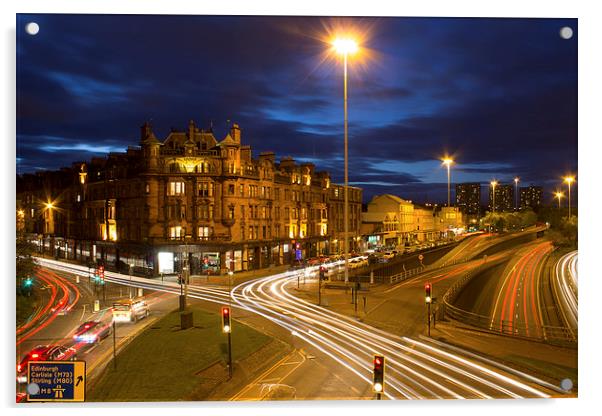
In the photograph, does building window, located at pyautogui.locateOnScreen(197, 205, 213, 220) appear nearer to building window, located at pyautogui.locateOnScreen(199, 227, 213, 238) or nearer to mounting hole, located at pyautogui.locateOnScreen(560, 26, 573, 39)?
building window, located at pyautogui.locateOnScreen(199, 227, 213, 238)

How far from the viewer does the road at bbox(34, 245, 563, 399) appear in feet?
43.2

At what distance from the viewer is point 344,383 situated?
1398cm

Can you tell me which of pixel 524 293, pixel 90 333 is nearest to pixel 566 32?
pixel 90 333

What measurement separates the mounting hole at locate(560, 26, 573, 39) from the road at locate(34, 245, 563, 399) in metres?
10.3

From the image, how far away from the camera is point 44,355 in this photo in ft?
47.0

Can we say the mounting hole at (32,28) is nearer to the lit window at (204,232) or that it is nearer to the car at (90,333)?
the car at (90,333)

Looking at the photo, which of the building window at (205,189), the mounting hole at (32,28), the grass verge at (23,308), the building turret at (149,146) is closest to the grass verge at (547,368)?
the grass verge at (23,308)

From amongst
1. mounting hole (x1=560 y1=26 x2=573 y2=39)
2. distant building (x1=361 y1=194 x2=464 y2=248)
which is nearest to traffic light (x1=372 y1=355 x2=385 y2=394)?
mounting hole (x1=560 y1=26 x2=573 y2=39)

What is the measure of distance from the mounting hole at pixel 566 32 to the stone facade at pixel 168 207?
27.2 m
